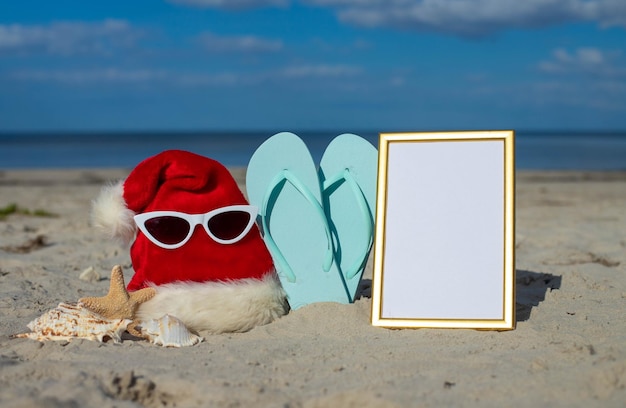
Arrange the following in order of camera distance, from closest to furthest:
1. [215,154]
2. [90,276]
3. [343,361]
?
[343,361] < [90,276] < [215,154]

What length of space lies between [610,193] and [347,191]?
29.6 feet

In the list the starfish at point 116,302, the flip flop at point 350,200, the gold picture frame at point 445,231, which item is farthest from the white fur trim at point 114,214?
the gold picture frame at point 445,231

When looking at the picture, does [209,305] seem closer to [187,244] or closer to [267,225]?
[187,244]

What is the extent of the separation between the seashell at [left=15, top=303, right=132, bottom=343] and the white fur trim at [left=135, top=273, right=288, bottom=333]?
157 mm

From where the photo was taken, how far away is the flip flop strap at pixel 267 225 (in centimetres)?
301

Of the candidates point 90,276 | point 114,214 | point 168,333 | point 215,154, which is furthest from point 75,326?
point 215,154

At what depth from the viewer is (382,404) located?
2.04 m

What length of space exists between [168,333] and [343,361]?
0.75m

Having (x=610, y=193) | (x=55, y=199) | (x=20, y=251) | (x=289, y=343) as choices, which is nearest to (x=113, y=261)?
(x=20, y=251)

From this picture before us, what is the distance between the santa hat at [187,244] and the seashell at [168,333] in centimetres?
12

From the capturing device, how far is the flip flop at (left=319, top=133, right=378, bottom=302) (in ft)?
10.1

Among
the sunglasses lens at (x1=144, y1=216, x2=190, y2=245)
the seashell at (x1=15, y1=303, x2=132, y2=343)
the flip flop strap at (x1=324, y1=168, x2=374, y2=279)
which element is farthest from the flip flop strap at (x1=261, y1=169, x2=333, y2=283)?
the seashell at (x1=15, y1=303, x2=132, y2=343)

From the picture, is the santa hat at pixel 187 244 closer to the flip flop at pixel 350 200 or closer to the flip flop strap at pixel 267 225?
the flip flop strap at pixel 267 225

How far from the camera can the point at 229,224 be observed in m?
2.99
